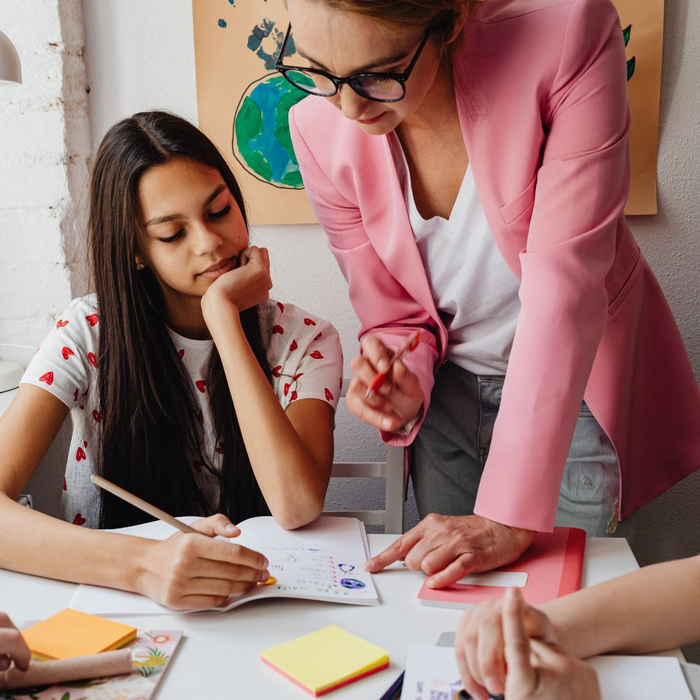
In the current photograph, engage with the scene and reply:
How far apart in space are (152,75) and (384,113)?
3.68 ft

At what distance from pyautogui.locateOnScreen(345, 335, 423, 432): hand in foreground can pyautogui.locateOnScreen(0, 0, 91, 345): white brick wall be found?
1.09 metres

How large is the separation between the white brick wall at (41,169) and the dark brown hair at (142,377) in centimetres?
53

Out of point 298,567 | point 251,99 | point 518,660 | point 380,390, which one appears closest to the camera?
point 518,660

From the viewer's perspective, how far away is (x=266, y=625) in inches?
32.3

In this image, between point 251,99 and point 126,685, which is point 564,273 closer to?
point 126,685

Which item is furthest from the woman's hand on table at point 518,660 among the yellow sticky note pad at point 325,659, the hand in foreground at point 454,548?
the hand in foreground at point 454,548

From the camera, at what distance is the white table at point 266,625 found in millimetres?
710

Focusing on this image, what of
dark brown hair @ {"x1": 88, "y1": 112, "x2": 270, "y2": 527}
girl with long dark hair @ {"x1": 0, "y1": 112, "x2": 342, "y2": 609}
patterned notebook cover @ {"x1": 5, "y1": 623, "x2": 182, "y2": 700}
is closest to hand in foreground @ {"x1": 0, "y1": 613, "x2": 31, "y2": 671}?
patterned notebook cover @ {"x1": 5, "y1": 623, "x2": 182, "y2": 700}

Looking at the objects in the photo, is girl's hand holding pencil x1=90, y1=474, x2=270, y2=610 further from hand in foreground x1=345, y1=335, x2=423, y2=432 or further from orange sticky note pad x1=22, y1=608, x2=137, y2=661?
hand in foreground x1=345, y1=335, x2=423, y2=432

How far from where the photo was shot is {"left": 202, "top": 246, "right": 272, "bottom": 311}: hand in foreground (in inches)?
51.4

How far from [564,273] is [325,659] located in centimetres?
52

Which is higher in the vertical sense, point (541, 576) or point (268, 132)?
point (268, 132)

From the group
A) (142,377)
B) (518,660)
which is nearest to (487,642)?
(518,660)

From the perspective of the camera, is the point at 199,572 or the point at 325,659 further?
the point at 199,572
